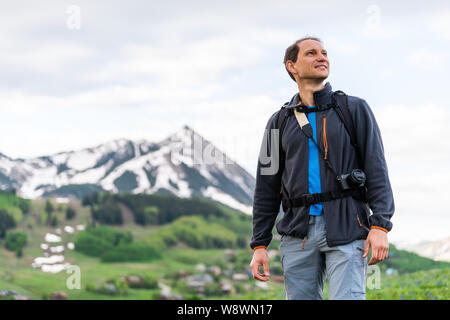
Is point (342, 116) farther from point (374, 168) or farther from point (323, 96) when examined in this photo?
point (374, 168)

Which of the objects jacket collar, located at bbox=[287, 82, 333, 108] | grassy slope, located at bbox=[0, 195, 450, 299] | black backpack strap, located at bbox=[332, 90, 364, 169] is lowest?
grassy slope, located at bbox=[0, 195, 450, 299]

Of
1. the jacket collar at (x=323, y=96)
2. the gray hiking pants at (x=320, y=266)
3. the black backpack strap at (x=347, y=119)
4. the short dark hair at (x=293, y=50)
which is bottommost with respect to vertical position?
the gray hiking pants at (x=320, y=266)

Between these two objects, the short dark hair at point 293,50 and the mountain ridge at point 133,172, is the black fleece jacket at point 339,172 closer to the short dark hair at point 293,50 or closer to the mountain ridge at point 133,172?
the short dark hair at point 293,50

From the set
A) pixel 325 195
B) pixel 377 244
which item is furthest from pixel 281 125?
pixel 377 244

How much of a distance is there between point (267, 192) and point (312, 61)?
3.74 ft

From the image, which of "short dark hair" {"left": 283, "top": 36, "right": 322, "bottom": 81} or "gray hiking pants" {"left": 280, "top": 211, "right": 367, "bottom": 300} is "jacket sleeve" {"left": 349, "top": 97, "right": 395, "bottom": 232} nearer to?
"gray hiking pants" {"left": 280, "top": 211, "right": 367, "bottom": 300}

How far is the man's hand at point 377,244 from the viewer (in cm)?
405

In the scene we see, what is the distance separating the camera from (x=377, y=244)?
13.3 feet

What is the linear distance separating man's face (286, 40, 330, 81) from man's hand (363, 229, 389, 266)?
4.37 ft

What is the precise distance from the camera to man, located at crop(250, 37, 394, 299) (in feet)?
13.8

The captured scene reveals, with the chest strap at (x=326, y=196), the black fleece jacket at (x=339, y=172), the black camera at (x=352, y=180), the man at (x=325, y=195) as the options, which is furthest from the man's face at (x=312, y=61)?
the chest strap at (x=326, y=196)

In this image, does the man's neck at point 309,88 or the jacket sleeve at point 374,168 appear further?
the man's neck at point 309,88

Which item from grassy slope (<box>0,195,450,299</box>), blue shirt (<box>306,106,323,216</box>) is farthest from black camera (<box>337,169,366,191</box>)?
grassy slope (<box>0,195,450,299</box>)

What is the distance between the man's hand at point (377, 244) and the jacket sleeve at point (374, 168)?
0.06 m
